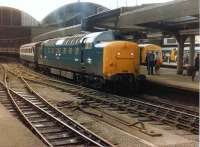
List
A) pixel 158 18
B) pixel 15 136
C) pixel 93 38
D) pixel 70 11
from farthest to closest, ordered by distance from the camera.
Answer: pixel 70 11
pixel 93 38
pixel 158 18
pixel 15 136

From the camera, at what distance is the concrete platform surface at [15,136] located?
985cm

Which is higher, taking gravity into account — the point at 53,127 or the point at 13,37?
the point at 13,37

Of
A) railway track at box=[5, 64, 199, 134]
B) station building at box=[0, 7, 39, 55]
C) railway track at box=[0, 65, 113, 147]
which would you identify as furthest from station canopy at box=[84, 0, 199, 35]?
station building at box=[0, 7, 39, 55]

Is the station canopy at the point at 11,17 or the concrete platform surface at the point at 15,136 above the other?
the station canopy at the point at 11,17

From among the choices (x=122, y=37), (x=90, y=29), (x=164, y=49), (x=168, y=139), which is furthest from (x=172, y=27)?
(x=164, y=49)

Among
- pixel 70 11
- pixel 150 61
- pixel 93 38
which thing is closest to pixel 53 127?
pixel 93 38

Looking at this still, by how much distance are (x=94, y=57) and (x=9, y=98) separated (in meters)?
4.47

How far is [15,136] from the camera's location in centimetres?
1066

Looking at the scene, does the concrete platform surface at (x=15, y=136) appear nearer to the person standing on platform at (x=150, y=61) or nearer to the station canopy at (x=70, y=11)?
the person standing on platform at (x=150, y=61)

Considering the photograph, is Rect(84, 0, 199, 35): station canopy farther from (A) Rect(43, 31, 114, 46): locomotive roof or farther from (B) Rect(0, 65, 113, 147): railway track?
(B) Rect(0, 65, 113, 147): railway track

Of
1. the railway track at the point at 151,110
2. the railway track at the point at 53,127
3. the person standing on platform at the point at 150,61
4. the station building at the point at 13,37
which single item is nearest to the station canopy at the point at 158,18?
the person standing on platform at the point at 150,61

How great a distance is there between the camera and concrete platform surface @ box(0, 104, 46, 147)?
9.85 meters

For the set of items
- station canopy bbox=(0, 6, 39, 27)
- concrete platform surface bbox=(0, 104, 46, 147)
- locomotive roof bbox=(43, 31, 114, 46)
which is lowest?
concrete platform surface bbox=(0, 104, 46, 147)

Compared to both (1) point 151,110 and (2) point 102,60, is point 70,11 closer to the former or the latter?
(2) point 102,60
